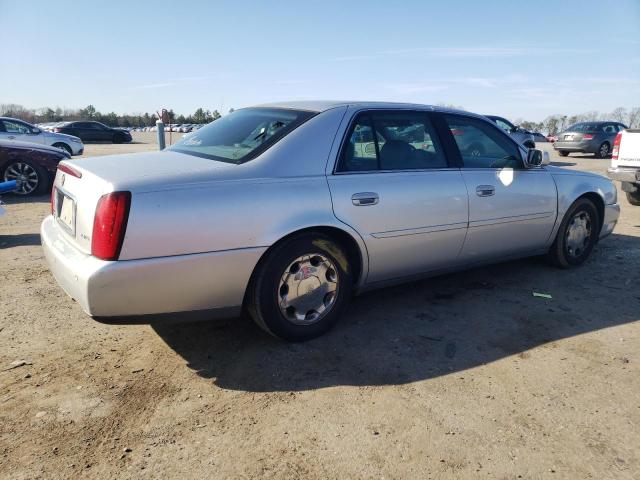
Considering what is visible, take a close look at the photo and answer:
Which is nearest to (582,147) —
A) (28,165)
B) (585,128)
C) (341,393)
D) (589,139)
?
(589,139)

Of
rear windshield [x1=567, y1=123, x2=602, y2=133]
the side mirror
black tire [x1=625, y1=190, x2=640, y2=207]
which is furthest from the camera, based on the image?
rear windshield [x1=567, y1=123, x2=602, y2=133]

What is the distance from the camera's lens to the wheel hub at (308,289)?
10.4 feet

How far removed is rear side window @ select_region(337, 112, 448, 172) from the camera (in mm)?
3441

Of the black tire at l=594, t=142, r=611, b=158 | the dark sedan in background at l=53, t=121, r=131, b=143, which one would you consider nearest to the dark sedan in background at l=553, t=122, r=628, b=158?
the black tire at l=594, t=142, r=611, b=158

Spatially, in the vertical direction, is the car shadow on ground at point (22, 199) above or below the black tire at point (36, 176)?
below

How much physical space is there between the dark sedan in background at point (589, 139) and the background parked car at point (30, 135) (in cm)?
1742

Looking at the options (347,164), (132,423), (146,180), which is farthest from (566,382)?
(146,180)

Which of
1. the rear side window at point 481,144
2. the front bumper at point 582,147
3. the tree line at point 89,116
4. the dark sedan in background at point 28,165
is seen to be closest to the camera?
the rear side window at point 481,144

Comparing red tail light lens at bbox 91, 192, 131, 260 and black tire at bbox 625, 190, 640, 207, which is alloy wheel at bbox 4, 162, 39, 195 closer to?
red tail light lens at bbox 91, 192, 131, 260

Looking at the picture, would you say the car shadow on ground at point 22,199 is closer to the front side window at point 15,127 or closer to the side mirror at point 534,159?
the front side window at point 15,127

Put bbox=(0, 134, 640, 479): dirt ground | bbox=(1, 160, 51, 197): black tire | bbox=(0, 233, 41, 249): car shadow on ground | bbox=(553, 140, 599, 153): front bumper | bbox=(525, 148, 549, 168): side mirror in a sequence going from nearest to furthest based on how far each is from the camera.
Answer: bbox=(0, 134, 640, 479): dirt ground < bbox=(525, 148, 549, 168): side mirror < bbox=(0, 233, 41, 249): car shadow on ground < bbox=(1, 160, 51, 197): black tire < bbox=(553, 140, 599, 153): front bumper

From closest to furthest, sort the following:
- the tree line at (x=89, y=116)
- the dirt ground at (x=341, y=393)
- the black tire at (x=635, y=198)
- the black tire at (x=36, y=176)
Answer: the dirt ground at (x=341, y=393), the black tire at (x=36, y=176), the black tire at (x=635, y=198), the tree line at (x=89, y=116)

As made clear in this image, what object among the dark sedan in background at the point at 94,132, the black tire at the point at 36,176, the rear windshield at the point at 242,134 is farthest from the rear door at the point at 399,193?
the dark sedan in background at the point at 94,132

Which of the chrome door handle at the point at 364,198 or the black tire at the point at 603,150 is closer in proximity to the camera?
the chrome door handle at the point at 364,198
